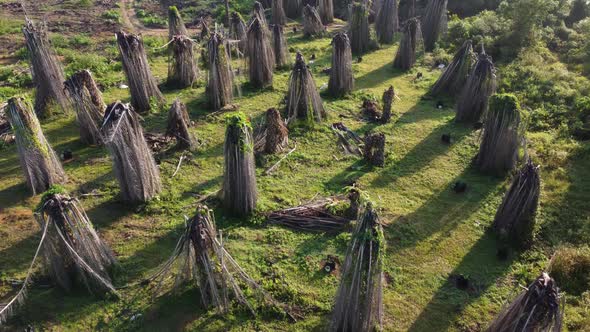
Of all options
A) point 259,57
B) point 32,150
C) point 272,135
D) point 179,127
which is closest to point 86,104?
point 32,150

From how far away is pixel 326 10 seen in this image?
19.1 meters

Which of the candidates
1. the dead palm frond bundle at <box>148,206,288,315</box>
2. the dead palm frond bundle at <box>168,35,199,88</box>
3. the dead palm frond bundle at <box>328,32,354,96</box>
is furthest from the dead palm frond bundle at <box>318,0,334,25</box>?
the dead palm frond bundle at <box>148,206,288,315</box>

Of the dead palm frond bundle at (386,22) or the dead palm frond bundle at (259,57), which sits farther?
the dead palm frond bundle at (386,22)

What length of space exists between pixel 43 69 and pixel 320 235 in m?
7.89

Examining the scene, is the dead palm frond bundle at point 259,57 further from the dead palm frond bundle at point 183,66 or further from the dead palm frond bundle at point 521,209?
the dead palm frond bundle at point 521,209

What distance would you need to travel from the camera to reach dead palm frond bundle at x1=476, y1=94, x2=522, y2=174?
30.0 feet

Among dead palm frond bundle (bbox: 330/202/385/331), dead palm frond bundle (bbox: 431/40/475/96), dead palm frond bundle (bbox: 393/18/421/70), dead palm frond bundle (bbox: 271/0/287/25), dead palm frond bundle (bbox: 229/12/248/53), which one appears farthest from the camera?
dead palm frond bundle (bbox: 271/0/287/25)

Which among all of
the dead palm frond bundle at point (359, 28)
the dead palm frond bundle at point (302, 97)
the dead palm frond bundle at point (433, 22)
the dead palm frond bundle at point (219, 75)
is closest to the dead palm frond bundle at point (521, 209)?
the dead palm frond bundle at point (302, 97)

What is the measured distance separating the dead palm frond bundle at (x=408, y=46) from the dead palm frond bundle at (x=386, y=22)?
1895 millimetres

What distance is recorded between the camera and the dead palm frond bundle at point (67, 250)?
6117mm

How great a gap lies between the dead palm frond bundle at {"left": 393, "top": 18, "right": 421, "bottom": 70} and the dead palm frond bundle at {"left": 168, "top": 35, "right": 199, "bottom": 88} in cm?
657

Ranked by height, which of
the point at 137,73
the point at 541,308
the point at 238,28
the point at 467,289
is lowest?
the point at 467,289

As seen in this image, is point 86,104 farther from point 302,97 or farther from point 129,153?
point 302,97

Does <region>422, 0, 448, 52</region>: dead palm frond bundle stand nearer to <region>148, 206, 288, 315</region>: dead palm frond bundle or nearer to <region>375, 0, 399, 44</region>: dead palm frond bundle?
<region>375, 0, 399, 44</region>: dead palm frond bundle
